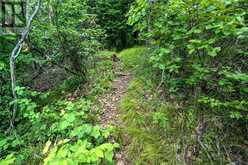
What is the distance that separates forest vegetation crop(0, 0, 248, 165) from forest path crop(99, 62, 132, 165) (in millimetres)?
19

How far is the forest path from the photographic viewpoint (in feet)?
14.7

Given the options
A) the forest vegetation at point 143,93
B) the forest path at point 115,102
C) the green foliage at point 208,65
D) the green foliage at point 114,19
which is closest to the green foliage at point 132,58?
the forest path at point 115,102

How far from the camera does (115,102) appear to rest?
17.2ft

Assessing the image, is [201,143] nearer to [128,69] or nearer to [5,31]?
[128,69]

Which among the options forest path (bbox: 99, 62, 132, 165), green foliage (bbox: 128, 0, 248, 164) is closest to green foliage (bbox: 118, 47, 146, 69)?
forest path (bbox: 99, 62, 132, 165)

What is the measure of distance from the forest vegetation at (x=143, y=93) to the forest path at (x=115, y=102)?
0.02m

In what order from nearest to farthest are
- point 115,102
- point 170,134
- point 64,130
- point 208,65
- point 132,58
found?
1. point 208,65
2. point 64,130
3. point 170,134
4. point 115,102
5. point 132,58

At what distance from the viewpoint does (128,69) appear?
22.8 feet

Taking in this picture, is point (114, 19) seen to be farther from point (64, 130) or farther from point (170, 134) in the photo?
point (64, 130)

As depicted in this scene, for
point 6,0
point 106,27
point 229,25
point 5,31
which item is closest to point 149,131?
point 229,25

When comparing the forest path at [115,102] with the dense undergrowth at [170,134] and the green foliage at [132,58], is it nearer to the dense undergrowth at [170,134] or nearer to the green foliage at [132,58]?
the dense undergrowth at [170,134]

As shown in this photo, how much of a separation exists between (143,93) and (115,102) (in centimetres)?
58

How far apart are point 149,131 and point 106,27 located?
19.1 ft

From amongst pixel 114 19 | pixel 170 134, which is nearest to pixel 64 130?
pixel 170 134
